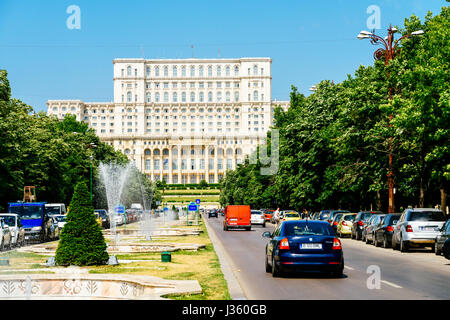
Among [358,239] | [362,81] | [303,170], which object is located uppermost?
[362,81]

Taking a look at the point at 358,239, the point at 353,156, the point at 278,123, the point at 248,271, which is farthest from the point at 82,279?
the point at 278,123

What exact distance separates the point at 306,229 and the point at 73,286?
5.55 metres

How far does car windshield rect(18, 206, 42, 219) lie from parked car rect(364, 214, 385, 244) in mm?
19422

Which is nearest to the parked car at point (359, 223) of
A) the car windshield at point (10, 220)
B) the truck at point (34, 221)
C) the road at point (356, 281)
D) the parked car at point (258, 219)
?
the road at point (356, 281)

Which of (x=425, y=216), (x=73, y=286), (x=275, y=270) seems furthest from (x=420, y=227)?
(x=73, y=286)

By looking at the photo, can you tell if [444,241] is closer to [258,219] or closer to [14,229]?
[14,229]

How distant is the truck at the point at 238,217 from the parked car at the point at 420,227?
26.1 m

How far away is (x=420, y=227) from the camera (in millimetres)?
25516

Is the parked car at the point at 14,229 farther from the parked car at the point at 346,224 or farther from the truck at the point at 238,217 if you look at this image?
the truck at the point at 238,217

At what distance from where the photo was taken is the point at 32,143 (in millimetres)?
56031

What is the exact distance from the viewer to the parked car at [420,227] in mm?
25438

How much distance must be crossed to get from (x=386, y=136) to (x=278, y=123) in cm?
4341

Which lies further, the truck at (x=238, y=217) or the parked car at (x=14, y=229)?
the truck at (x=238, y=217)
